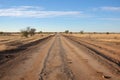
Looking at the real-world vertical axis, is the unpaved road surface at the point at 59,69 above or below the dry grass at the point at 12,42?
above

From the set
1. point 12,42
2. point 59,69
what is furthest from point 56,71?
point 12,42

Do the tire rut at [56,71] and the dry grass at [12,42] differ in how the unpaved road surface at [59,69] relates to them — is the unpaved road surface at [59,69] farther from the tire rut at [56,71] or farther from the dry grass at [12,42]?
the dry grass at [12,42]

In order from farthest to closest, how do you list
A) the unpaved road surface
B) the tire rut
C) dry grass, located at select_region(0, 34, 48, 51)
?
dry grass, located at select_region(0, 34, 48, 51), the unpaved road surface, the tire rut

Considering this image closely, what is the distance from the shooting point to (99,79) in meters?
9.28

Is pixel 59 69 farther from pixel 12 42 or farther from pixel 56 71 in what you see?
pixel 12 42

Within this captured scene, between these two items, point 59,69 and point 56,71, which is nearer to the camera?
point 56,71

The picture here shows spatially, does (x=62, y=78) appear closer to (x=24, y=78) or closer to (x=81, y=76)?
(x=81, y=76)

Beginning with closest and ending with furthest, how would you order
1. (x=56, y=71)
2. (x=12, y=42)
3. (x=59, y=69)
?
(x=56, y=71) < (x=59, y=69) < (x=12, y=42)

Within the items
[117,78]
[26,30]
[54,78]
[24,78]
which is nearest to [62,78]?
[54,78]

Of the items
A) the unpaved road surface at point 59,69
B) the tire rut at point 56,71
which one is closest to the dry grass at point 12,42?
the unpaved road surface at point 59,69

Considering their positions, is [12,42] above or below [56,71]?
below

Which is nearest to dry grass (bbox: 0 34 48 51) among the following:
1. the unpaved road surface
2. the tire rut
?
the unpaved road surface

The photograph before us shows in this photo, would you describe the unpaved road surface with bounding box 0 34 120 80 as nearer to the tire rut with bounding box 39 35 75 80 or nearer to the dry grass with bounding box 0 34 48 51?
the tire rut with bounding box 39 35 75 80

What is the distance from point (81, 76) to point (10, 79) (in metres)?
2.92
